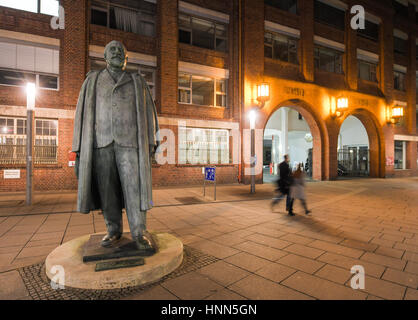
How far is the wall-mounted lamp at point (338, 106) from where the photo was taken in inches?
634

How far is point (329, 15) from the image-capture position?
17.7m

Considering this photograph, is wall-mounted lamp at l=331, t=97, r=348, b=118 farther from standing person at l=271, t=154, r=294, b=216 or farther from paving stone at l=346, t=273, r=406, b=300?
paving stone at l=346, t=273, r=406, b=300

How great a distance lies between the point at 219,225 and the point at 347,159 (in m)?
21.1

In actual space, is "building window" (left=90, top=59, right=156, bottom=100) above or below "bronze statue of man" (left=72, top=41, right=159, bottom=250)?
above

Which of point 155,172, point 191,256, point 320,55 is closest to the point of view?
point 191,256

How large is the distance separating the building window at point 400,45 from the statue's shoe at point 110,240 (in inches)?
1109

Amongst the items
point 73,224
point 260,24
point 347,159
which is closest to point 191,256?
point 73,224

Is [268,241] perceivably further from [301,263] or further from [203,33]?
[203,33]

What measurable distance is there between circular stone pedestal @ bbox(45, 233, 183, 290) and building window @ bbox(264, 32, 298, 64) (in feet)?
49.7

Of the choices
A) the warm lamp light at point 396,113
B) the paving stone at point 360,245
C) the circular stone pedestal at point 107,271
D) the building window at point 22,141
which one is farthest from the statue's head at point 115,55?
the warm lamp light at point 396,113

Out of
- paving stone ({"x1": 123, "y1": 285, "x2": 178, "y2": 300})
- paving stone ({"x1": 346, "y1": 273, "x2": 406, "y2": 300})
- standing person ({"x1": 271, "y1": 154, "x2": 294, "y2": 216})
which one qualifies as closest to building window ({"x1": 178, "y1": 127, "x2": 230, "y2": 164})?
standing person ({"x1": 271, "y1": 154, "x2": 294, "y2": 216})

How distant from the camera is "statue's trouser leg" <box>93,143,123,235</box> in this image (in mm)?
2994

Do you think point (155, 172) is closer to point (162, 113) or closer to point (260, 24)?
point (162, 113)
